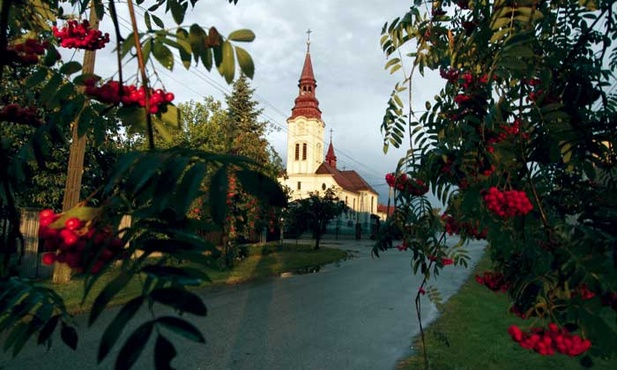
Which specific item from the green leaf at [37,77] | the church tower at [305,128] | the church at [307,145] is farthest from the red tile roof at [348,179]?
the green leaf at [37,77]

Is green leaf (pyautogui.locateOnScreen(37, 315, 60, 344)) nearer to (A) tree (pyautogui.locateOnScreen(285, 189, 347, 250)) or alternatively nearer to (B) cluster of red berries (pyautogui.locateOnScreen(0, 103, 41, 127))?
(B) cluster of red berries (pyautogui.locateOnScreen(0, 103, 41, 127))

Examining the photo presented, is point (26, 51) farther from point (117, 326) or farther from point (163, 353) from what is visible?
point (163, 353)

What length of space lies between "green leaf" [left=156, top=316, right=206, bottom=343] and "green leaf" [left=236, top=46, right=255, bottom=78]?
0.67 m

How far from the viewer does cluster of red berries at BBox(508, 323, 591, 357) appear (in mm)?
1882

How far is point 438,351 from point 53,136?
197 inches

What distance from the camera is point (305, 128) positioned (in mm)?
44969

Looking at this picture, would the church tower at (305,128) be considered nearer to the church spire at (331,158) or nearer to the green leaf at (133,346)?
the church spire at (331,158)

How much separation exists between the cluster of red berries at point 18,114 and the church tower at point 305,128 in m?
43.3

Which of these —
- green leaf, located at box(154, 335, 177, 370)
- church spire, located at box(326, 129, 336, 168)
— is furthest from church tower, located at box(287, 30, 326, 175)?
green leaf, located at box(154, 335, 177, 370)

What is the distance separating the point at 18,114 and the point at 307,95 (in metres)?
44.3

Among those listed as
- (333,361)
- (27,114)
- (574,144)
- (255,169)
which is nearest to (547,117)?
(574,144)

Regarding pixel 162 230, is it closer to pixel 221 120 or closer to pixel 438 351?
pixel 438 351

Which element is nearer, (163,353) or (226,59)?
(163,353)

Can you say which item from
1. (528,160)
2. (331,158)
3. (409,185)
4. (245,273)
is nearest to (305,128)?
(331,158)
